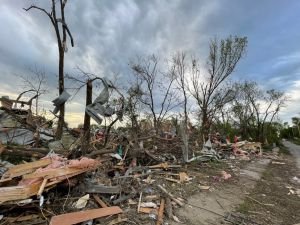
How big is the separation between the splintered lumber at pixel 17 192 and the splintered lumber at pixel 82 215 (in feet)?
1.88

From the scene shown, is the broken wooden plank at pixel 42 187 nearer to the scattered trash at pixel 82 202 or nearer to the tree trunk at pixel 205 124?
the scattered trash at pixel 82 202

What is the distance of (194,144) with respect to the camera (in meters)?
12.9

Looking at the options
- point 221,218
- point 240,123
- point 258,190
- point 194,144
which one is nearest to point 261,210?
point 221,218

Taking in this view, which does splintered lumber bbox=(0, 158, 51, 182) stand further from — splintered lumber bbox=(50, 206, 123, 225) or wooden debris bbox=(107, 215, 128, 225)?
wooden debris bbox=(107, 215, 128, 225)

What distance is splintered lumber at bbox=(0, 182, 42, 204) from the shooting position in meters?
4.16

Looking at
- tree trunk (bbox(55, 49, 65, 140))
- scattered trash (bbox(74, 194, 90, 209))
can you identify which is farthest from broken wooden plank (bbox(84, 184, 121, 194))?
Result: tree trunk (bbox(55, 49, 65, 140))

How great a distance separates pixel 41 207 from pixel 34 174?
0.61 metres

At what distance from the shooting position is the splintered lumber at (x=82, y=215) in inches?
163

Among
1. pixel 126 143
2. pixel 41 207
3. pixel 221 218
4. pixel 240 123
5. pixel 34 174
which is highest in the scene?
pixel 240 123

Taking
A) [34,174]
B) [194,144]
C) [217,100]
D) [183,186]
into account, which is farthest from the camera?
[217,100]

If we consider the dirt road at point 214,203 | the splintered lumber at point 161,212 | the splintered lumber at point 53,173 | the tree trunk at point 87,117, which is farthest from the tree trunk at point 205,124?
the splintered lumber at point 53,173

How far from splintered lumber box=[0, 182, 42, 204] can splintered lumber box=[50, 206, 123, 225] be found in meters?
0.57

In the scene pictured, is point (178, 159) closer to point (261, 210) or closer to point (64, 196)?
point (261, 210)

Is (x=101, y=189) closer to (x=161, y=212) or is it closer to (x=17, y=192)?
(x=161, y=212)
